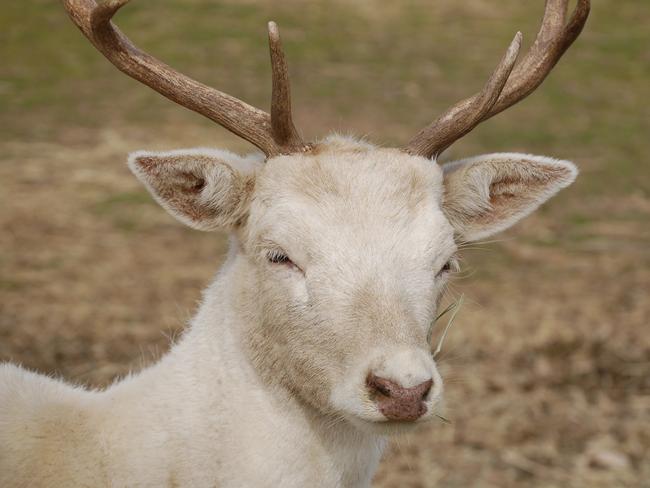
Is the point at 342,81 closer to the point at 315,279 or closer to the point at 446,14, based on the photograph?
the point at 446,14

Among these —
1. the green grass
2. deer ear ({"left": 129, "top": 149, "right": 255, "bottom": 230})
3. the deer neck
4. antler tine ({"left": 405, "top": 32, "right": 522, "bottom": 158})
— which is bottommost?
the green grass

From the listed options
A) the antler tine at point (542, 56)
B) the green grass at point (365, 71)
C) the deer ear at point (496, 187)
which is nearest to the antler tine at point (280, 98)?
the deer ear at point (496, 187)

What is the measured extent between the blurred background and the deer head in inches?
40.5

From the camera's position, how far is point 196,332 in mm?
4461

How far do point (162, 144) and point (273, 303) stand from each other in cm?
828

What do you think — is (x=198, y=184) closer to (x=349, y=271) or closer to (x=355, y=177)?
(x=355, y=177)

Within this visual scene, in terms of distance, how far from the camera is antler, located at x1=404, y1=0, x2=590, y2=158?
444cm

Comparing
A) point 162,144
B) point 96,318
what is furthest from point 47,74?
point 96,318

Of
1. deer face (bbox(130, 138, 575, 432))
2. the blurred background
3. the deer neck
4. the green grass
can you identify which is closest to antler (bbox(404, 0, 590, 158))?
deer face (bbox(130, 138, 575, 432))

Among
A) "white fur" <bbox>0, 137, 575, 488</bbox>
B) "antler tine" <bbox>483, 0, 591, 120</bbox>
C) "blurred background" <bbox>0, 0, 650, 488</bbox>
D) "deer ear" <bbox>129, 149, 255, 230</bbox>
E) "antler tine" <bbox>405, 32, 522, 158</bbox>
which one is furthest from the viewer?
"blurred background" <bbox>0, 0, 650, 488</bbox>

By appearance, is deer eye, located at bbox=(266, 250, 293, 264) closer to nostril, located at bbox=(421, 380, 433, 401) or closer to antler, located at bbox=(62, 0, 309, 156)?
antler, located at bbox=(62, 0, 309, 156)

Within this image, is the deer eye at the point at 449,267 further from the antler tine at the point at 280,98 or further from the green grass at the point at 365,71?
the green grass at the point at 365,71

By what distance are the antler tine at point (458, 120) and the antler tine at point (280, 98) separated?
1.64ft

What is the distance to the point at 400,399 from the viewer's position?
12.0ft
